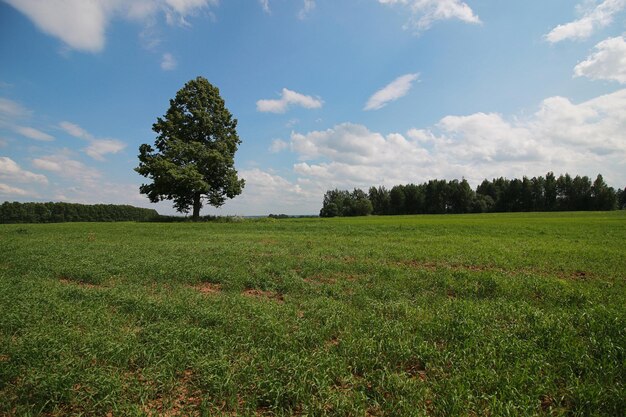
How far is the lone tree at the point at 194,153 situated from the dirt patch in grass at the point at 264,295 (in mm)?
34171

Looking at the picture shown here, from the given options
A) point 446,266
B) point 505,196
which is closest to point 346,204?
point 505,196

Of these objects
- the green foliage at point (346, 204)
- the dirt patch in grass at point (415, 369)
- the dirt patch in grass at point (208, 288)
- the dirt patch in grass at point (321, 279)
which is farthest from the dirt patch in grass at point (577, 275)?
the green foliage at point (346, 204)

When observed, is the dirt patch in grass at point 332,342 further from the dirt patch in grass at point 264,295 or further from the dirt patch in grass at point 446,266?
the dirt patch in grass at point 446,266

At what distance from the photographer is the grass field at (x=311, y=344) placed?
4.57 meters

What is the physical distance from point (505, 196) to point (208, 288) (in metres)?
135

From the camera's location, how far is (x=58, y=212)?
4296 inches

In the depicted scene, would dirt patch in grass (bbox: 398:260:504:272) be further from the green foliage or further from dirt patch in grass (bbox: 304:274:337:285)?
the green foliage

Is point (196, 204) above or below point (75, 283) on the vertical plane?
above

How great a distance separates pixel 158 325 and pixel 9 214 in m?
128

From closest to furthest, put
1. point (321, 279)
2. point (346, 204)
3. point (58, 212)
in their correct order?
point (321, 279) → point (58, 212) → point (346, 204)

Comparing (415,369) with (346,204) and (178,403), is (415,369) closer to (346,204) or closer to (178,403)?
(178,403)

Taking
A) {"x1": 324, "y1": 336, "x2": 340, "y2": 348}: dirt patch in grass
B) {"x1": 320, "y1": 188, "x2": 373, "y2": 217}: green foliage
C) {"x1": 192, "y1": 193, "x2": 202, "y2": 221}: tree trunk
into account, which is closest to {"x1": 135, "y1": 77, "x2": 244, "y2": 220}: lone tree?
{"x1": 192, "y1": 193, "x2": 202, "y2": 221}: tree trunk

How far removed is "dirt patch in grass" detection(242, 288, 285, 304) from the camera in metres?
9.61

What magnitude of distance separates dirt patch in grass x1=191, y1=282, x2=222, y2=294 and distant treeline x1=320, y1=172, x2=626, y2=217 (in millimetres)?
121187
